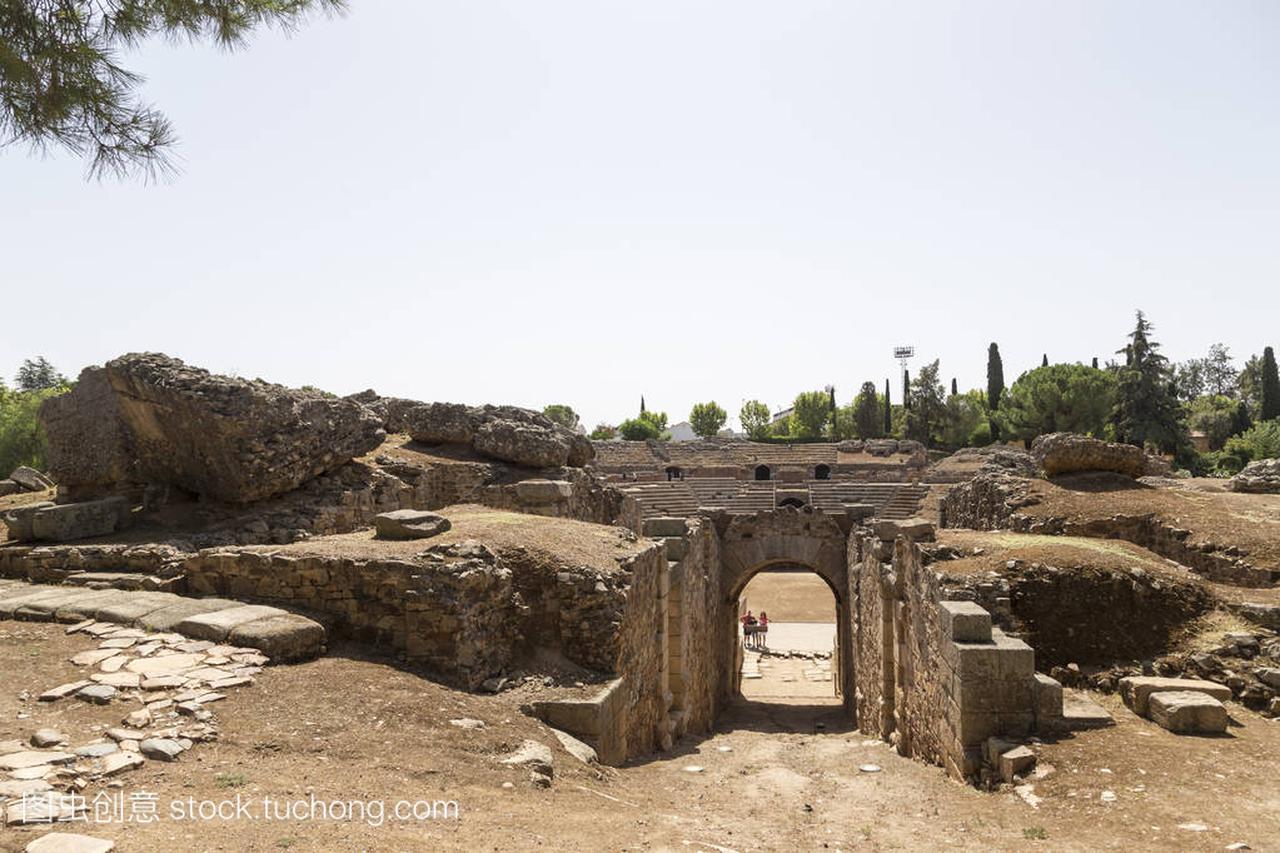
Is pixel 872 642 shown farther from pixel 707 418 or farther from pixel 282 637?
pixel 707 418

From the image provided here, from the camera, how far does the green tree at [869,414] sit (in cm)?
6775

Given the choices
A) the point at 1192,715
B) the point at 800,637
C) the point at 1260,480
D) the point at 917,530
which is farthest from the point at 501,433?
the point at 1260,480

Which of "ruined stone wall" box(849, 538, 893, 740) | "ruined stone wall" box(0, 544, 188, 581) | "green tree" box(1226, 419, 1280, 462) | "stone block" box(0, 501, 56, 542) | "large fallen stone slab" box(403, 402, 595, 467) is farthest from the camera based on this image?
"green tree" box(1226, 419, 1280, 462)

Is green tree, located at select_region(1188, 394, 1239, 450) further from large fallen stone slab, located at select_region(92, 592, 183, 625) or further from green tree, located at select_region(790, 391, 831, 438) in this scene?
large fallen stone slab, located at select_region(92, 592, 183, 625)

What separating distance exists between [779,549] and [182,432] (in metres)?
12.6

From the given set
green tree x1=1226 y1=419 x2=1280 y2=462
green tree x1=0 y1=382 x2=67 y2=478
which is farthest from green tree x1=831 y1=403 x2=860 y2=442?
green tree x1=0 y1=382 x2=67 y2=478

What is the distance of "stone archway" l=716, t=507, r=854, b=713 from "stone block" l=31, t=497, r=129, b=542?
39.7 ft

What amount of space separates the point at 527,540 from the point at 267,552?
8.85ft

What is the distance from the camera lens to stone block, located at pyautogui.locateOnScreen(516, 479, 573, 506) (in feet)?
50.1

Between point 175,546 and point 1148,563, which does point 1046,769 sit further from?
point 175,546

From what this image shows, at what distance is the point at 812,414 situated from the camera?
254 ft

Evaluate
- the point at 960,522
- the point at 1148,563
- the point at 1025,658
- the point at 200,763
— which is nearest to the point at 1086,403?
the point at 960,522

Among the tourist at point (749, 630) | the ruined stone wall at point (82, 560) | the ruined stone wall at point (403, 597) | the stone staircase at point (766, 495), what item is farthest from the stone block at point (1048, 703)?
the stone staircase at point (766, 495)

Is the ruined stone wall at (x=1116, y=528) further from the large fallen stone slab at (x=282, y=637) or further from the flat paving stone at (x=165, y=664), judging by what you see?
the flat paving stone at (x=165, y=664)
